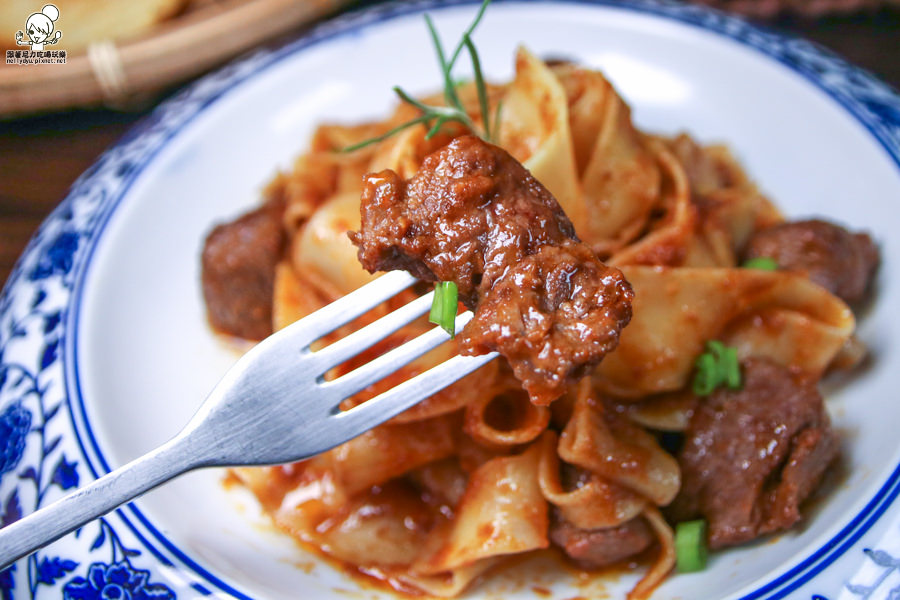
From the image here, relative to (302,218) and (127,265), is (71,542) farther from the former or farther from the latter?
(302,218)

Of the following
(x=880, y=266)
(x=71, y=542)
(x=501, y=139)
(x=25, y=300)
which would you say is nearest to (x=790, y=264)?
(x=880, y=266)

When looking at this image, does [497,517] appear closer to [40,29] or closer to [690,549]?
[690,549]

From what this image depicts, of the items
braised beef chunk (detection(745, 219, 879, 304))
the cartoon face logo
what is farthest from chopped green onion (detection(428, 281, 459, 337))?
the cartoon face logo

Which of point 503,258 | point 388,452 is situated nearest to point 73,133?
point 388,452

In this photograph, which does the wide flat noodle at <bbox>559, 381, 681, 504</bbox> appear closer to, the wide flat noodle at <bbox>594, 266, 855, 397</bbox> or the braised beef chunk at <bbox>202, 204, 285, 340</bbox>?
the wide flat noodle at <bbox>594, 266, 855, 397</bbox>

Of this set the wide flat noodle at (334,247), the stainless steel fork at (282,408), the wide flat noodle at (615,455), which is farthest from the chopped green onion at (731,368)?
the wide flat noodle at (334,247)

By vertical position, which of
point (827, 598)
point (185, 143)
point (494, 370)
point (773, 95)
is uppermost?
point (185, 143)

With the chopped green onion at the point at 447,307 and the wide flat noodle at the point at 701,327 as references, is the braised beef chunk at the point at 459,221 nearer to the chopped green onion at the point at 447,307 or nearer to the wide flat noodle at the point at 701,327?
the chopped green onion at the point at 447,307
